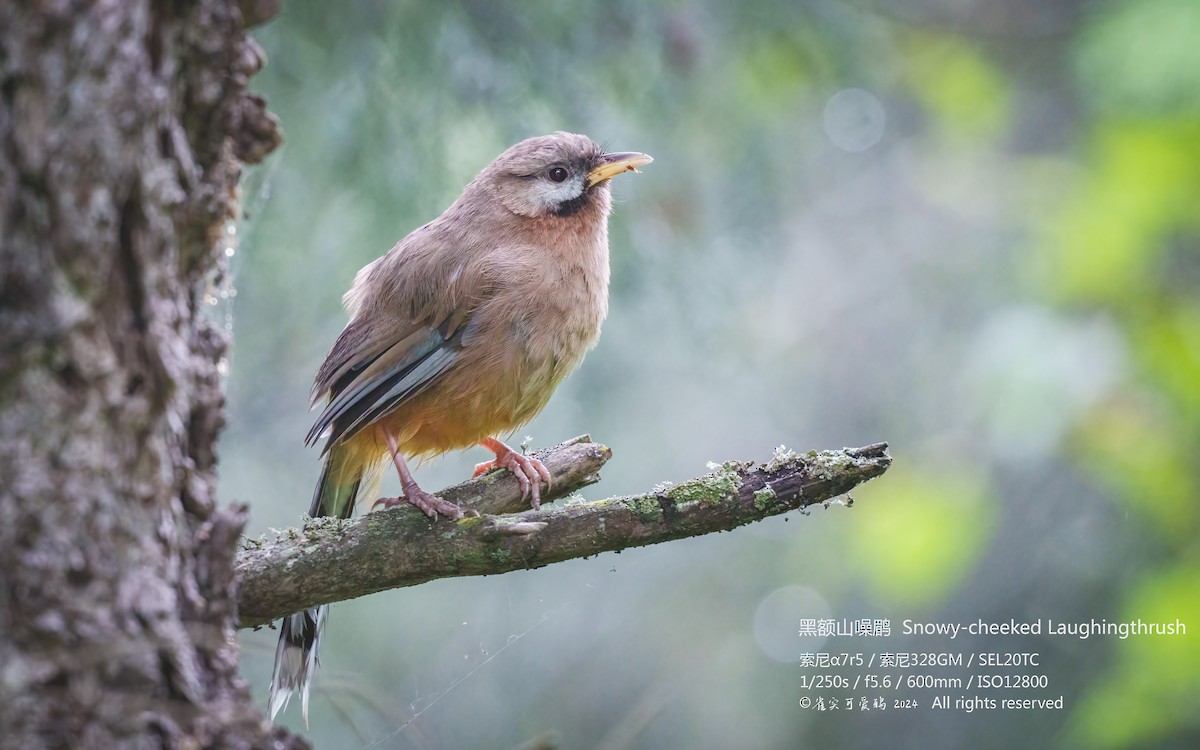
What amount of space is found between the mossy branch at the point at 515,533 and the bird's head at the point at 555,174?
1.81 meters

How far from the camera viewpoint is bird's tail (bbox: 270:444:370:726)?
11.4ft

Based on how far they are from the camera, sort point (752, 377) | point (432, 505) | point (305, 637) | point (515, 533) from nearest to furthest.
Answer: point (515, 533) < point (432, 505) < point (305, 637) < point (752, 377)

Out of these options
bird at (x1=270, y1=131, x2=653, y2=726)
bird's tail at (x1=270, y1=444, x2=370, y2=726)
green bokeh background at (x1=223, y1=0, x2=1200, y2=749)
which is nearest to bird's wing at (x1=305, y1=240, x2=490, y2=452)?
bird at (x1=270, y1=131, x2=653, y2=726)

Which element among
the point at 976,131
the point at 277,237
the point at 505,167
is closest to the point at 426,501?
the point at 505,167

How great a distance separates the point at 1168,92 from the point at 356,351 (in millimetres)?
4796

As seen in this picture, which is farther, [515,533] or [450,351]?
[450,351]

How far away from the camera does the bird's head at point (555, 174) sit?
4352mm

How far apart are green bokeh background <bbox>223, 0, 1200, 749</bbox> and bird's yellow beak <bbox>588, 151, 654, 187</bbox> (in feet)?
2.95

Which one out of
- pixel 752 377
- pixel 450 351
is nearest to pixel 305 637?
pixel 450 351

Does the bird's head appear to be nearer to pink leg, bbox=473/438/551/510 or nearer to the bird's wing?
the bird's wing

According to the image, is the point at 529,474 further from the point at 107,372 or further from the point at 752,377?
the point at 752,377

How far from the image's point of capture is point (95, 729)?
1708 mm

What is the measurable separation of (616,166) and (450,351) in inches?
46.0

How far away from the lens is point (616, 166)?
443 cm
